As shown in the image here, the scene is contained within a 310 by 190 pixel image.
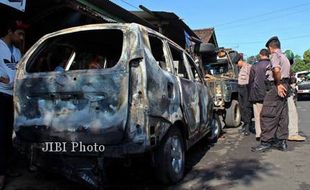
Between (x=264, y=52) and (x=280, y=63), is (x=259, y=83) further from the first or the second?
(x=280, y=63)

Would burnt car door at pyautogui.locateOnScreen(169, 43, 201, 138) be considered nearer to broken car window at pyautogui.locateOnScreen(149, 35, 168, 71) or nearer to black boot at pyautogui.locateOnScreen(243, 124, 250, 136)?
broken car window at pyautogui.locateOnScreen(149, 35, 168, 71)

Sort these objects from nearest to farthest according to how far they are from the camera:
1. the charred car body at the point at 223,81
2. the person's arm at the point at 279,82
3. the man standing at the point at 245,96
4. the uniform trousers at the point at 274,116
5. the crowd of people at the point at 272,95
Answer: the person's arm at the point at 279,82 < the crowd of people at the point at 272,95 < the uniform trousers at the point at 274,116 < the man standing at the point at 245,96 < the charred car body at the point at 223,81

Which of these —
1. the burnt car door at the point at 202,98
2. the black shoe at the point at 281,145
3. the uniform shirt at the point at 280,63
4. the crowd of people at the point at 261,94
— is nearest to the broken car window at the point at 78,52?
the crowd of people at the point at 261,94

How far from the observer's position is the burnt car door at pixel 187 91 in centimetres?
587

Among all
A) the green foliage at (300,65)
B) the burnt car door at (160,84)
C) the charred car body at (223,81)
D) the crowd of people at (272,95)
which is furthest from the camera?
the green foliage at (300,65)

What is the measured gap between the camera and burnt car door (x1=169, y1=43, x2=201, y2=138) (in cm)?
587

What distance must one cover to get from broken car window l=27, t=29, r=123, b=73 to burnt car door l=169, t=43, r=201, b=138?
880mm

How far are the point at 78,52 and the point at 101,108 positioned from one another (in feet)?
5.40

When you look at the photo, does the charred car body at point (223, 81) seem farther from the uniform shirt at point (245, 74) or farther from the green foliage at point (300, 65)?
the green foliage at point (300, 65)

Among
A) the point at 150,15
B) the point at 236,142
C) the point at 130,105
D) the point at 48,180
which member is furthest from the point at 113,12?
the point at 130,105

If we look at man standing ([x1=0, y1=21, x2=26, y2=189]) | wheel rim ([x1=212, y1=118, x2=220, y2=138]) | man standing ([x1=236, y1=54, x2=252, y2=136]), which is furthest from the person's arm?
man standing ([x1=0, y1=21, x2=26, y2=189])

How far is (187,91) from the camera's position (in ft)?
19.9

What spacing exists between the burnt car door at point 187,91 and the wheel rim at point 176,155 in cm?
39

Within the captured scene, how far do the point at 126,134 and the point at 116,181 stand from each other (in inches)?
58.7
